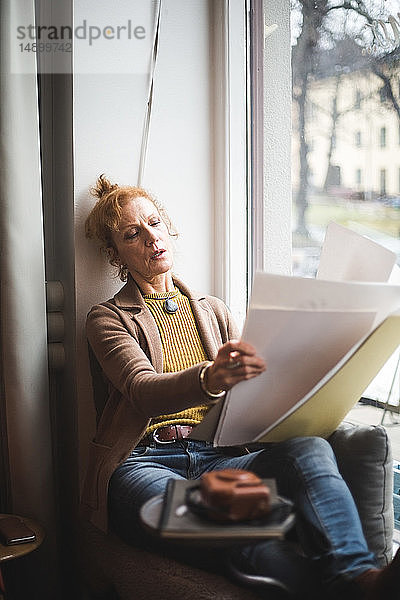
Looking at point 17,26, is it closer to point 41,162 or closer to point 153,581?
point 41,162

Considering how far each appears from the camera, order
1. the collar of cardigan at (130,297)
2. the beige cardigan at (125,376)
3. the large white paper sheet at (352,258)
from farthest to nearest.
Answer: the collar of cardigan at (130,297) → the beige cardigan at (125,376) → the large white paper sheet at (352,258)

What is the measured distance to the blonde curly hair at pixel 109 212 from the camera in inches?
68.6

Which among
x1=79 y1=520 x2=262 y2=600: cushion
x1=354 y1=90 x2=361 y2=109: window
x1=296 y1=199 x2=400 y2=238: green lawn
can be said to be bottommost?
x1=79 y1=520 x2=262 y2=600: cushion

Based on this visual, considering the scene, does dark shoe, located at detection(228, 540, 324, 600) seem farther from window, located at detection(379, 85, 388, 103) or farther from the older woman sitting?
window, located at detection(379, 85, 388, 103)

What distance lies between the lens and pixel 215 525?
39.6 inches

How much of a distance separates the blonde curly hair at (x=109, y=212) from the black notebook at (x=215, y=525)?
0.82 metres

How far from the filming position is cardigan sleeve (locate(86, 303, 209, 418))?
1.40m

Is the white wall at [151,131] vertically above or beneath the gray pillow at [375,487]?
above

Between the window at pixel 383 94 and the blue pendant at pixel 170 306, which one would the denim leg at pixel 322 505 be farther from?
the window at pixel 383 94

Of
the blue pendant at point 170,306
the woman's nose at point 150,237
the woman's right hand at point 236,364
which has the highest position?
the woman's nose at point 150,237

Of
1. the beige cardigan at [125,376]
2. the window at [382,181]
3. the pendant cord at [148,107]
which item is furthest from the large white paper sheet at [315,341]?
the pendant cord at [148,107]

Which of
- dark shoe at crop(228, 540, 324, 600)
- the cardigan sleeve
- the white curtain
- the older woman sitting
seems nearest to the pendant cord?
the older woman sitting

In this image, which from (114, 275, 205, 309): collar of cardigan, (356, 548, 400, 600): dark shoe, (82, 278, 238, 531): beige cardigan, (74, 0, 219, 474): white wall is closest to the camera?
(356, 548, 400, 600): dark shoe

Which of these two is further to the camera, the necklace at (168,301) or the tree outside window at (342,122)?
the necklace at (168,301)
